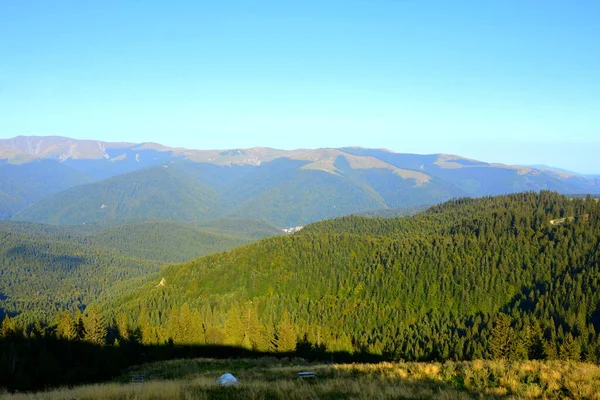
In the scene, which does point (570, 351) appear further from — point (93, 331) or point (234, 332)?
point (93, 331)

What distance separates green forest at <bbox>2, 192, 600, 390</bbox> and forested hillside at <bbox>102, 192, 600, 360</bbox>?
1.58 ft

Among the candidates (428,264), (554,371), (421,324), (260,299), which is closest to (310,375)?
(554,371)

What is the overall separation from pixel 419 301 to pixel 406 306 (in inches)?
251

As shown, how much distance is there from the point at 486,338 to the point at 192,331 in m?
81.0

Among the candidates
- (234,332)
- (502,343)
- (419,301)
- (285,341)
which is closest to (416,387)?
(285,341)

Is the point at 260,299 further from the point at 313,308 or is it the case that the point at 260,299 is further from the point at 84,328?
the point at 84,328

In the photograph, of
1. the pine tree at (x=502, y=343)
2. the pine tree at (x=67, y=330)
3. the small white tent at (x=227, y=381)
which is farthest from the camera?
the pine tree at (x=502, y=343)

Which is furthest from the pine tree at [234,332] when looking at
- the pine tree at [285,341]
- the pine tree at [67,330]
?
the pine tree at [67,330]

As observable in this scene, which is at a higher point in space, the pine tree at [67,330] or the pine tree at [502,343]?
the pine tree at [67,330]

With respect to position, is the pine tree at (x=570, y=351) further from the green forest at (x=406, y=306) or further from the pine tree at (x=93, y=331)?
the pine tree at (x=93, y=331)

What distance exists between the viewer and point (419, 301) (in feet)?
557

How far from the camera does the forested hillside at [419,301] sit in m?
103

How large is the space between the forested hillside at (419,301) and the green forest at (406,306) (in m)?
0.48

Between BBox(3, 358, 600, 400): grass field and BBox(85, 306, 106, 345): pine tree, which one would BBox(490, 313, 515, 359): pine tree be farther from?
BBox(85, 306, 106, 345): pine tree
